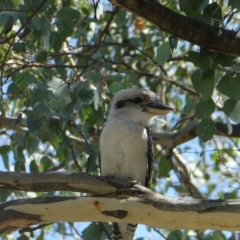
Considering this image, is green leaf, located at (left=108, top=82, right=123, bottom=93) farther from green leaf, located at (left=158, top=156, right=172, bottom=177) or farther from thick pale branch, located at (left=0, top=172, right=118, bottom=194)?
thick pale branch, located at (left=0, top=172, right=118, bottom=194)

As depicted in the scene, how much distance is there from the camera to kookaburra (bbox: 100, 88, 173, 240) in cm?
437

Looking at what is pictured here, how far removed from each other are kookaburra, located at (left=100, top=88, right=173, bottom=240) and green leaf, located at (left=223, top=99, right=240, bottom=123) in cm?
110

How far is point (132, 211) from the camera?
320 cm

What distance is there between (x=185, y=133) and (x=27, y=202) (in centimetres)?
186

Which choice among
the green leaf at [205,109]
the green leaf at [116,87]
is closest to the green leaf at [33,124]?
the green leaf at [116,87]

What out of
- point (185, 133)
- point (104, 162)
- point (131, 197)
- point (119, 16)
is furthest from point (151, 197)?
point (119, 16)

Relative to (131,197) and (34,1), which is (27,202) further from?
(34,1)

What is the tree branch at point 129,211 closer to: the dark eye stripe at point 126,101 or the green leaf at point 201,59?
the green leaf at point 201,59

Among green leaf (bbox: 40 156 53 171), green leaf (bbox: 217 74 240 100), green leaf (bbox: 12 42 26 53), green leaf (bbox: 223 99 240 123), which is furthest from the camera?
green leaf (bbox: 40 156 53 171)

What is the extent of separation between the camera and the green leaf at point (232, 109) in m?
3.33

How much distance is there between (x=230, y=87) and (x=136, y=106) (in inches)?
56.2

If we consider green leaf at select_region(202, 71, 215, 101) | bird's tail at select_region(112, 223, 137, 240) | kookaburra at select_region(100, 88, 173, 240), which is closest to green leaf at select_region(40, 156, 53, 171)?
kookaburra at select_region(100, 88, 173, 240)

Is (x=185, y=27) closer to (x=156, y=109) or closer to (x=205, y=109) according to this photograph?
(x=205, y=109)

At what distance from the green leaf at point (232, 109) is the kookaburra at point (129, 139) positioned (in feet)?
3.60
